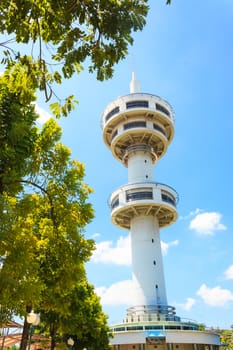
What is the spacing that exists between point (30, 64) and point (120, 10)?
1.91 meters

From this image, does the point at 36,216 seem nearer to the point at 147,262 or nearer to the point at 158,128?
the point at 147,262

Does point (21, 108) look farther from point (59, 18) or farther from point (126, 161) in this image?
point (126, 161)

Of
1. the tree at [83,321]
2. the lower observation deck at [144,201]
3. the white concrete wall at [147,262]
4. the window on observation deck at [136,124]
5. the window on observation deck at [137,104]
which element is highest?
the window on observation deck at [137,104]

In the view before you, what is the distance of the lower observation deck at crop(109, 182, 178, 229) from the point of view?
41.7 meters

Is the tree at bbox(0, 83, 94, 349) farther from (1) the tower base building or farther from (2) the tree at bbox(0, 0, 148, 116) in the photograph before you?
(1) the tower base building

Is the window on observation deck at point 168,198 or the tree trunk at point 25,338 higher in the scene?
the window on observation deck at point 168,198

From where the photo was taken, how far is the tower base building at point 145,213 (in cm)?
3597

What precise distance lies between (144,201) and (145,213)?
2845 millimetres

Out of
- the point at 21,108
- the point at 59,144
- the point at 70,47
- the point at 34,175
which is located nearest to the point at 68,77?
the point at 70,47

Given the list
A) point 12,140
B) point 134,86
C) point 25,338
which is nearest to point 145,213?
point 134,86

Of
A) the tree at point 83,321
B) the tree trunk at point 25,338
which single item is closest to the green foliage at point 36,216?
the tree trunk at point 25,338

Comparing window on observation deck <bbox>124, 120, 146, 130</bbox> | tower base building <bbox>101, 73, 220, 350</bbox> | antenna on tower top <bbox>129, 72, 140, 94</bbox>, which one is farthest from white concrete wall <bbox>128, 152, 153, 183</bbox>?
antenna on tower top <bbox>129, 72, 140, 94</bbox>

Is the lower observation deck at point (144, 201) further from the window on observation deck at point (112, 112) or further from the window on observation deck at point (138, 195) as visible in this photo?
the window on observation deck at point (112, 112)

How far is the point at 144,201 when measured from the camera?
1618 inches
